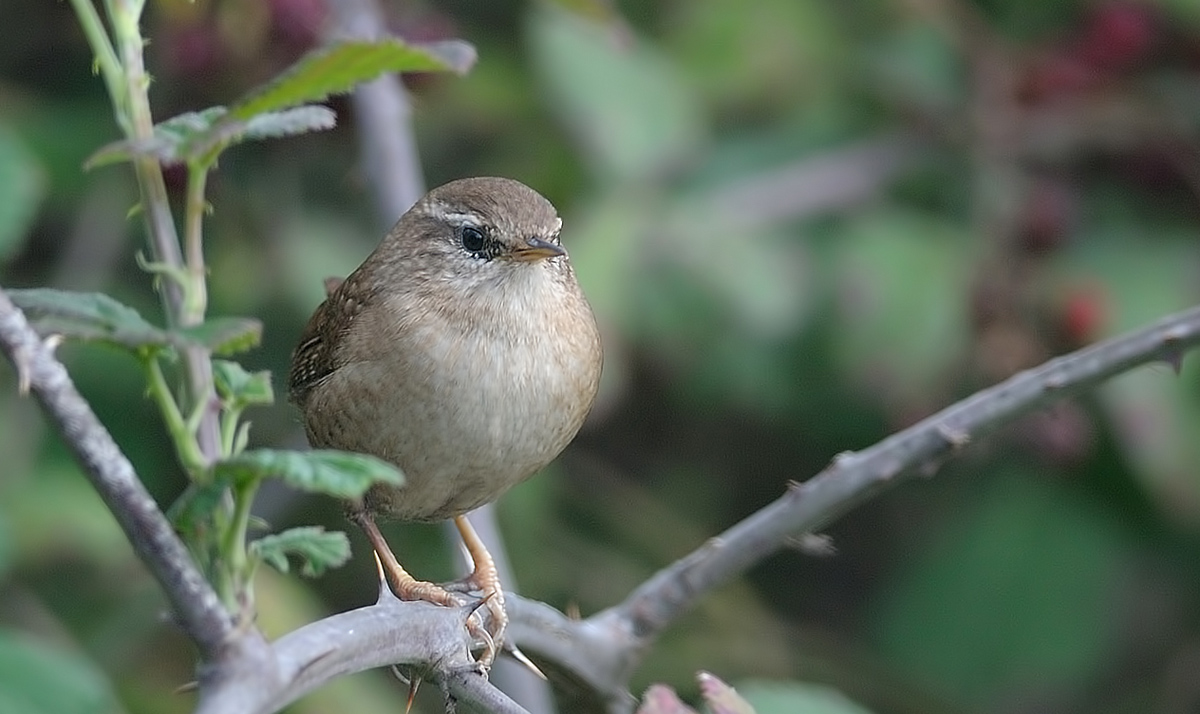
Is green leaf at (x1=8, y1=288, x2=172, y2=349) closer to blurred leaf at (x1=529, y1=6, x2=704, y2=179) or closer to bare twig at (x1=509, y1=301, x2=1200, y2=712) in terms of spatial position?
bare twig at (x1=509, y1=301, x2=1200, y2=712)

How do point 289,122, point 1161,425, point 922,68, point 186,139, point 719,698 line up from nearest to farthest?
point 186,139 → point 289,122 → point 719,698 → point 1161,425 → point 922,68

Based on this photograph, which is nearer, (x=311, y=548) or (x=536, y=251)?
(x=311, y=548)

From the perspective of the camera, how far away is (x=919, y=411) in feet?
14.0

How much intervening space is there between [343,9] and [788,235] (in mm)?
1609

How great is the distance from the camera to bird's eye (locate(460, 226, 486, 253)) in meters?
3.35

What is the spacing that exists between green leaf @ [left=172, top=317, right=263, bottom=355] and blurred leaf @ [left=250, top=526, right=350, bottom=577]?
220 mm

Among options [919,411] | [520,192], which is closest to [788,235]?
[919,411]

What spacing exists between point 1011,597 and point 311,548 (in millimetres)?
3750

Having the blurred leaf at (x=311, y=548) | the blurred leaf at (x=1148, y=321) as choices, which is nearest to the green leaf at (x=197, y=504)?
the blurred leaf at (x=311, y=548)

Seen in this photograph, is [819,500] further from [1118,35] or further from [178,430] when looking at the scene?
[1118,35]

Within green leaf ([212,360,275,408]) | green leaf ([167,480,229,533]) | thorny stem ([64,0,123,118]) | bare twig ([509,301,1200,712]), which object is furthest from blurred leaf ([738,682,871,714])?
thorny stem ([64,0,123,118])

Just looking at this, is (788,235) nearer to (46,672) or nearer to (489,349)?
(489,349)

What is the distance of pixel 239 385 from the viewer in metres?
1.69

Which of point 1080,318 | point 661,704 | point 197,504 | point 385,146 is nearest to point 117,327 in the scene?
point 197,504
